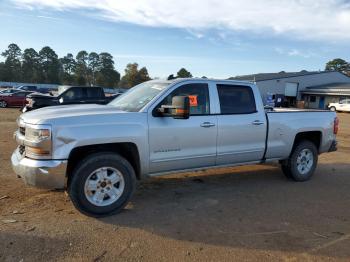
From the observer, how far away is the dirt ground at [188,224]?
4.21 meters

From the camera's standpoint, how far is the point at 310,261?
4137 millimetres

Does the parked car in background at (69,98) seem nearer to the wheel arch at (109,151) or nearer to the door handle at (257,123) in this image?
the door handle at (257,123)

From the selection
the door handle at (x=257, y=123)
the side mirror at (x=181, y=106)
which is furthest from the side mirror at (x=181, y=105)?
the door handle at (x=257, y=123)

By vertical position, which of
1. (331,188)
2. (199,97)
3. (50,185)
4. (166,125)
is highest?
(199,97)

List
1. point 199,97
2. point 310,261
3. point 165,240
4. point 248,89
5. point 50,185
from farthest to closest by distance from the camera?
point 248,89
point 199,97
point 50,185
point 165,240
point 310,261

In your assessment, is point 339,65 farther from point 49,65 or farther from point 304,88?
point 49,65

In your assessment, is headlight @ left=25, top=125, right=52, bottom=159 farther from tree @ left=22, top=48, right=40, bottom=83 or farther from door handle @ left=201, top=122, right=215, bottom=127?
tree @ left=22, top=48, right=40, bottom=83

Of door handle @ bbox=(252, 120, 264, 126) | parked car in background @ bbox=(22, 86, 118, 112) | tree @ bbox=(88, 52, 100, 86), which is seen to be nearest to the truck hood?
door handle @ bbox=(252, 120, 264, 126)

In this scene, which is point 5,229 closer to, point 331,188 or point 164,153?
point 164,153

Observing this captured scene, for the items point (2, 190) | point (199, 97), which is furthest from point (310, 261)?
point (2, 190)

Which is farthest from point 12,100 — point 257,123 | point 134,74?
point 134,74

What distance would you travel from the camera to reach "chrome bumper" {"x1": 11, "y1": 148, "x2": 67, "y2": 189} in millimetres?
4773

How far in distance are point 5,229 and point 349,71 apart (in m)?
124

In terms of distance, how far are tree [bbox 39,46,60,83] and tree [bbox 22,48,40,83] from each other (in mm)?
1456
